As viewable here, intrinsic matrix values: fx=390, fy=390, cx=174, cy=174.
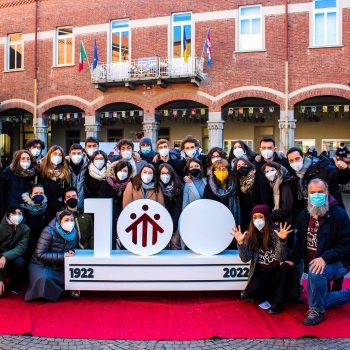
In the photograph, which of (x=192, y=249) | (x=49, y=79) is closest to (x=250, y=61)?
(x=49, y=79)

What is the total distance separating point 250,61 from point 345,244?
12.2m

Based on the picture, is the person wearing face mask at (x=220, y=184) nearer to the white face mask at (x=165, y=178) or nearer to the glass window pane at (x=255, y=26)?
the white face mask at (x=165, y=178)

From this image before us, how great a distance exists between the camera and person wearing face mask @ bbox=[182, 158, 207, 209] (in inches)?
202

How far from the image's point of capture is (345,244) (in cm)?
411

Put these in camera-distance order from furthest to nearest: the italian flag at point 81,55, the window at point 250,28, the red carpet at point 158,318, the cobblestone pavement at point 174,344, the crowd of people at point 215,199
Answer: the italian flag at point 81,55 → the window at point 250,28 → the crowd of people at point 215,199 → the red carpet at point 158,318 → the cobblestone pavement at point 174,344

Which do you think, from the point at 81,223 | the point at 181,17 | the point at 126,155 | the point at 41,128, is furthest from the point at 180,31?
the point at 81,223

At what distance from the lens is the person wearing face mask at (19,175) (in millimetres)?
5332

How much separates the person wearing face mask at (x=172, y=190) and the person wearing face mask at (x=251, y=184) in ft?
2.50

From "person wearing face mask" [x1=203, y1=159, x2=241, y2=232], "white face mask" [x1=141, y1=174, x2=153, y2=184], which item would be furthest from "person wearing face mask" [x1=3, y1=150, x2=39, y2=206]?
"person wearing face mask" [x1=203, y1=159, x2=241, y2=232]

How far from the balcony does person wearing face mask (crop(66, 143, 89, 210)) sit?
1015cm

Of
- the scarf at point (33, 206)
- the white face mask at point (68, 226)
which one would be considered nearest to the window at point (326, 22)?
the scarf at point (33, 206)

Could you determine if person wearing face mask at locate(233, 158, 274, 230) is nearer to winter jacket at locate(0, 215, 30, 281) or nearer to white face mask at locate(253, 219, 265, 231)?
white face mask at locate(253, 219, 265, 231)

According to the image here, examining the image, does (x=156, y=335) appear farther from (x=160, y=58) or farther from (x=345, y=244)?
(x=160, y=58)

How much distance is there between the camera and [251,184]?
15.8 feet
